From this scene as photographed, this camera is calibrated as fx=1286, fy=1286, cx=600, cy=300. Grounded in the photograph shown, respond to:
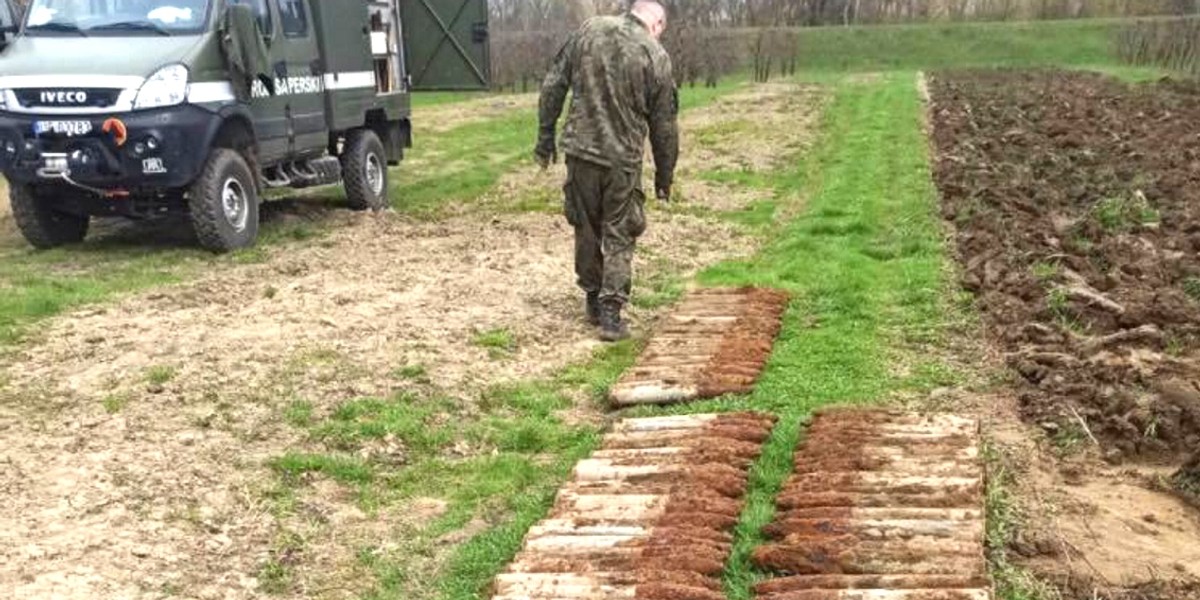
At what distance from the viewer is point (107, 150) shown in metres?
9.52

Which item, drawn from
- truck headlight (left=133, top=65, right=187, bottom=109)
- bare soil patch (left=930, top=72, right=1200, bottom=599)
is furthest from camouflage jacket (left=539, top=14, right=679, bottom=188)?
truck headlight (left=133, top=65, right=187, bottom=109)

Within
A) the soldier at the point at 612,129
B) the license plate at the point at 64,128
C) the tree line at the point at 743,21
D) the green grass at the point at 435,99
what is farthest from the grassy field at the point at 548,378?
the tree line at the point at 743,21

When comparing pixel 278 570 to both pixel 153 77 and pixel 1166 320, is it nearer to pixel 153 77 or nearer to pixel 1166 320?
pixel 1166 320

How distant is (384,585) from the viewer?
4.37 meters

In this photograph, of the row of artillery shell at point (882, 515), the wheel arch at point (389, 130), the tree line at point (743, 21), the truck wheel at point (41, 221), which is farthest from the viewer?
the tree line at point (743, 21)

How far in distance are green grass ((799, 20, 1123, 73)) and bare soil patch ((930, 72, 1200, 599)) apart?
29.7 metres

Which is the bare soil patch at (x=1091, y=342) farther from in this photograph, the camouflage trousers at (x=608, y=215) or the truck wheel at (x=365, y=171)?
the truck wheel at (x=365, y=171)

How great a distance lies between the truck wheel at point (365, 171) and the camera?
12.6m

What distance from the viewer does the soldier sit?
7.20m

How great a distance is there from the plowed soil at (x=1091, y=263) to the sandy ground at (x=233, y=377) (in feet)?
7.27

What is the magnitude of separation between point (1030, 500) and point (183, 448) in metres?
3.47

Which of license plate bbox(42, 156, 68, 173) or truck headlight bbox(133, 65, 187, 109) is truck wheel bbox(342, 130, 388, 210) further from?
license plate bbox(42, 156, 68, 173)

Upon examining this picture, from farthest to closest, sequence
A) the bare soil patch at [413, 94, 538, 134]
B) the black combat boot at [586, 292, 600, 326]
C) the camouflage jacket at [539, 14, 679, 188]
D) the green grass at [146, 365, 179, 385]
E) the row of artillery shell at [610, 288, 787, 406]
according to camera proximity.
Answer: the bare soil patch at [413, 94, 538, 134]
the black combat boot at [586, 292, 600, 326]
the camouflage jacket at [539, 14, 679, 188]
the green grass at [146, 365, 179, 385]
the row of artillery shell at [610, 288, 787, 406]

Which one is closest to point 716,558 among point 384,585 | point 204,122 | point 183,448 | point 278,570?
point 384,585
